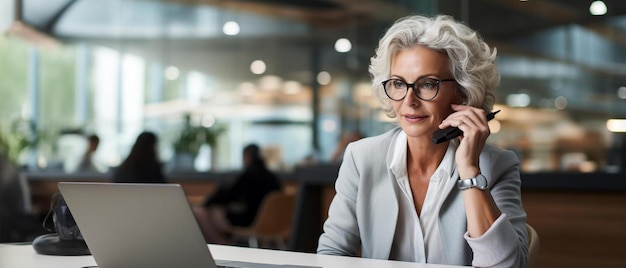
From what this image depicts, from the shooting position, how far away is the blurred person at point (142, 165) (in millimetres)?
6289

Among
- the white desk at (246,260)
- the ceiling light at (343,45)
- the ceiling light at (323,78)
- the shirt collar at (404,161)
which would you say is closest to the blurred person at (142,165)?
the white desk at (246,260)

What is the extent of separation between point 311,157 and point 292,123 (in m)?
0.59

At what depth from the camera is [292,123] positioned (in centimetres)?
1193

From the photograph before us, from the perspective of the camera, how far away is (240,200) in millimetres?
7434

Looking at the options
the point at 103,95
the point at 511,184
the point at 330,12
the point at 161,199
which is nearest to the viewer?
the point at 161,199

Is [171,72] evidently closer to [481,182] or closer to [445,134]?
[445,134]

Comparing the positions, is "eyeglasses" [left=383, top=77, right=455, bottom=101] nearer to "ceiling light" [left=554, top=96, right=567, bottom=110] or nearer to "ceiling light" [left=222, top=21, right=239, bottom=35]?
"ceiling light" [left=554, top=96, right=567, bottom=110]

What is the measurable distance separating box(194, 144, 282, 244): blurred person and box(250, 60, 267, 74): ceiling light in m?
4.52

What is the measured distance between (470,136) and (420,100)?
0.57 ft

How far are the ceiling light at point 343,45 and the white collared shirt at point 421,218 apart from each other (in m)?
9.18

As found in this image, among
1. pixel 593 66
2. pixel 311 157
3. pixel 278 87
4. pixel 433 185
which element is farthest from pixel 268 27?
pixel 433 185

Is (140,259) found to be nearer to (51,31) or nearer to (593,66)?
(593,66)

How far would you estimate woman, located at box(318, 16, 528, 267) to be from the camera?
6.87 feet

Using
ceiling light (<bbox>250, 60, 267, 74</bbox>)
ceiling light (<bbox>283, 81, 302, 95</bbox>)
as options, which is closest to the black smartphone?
ceiling light (<bbox>283, 81, 302, 95</bbox>)
